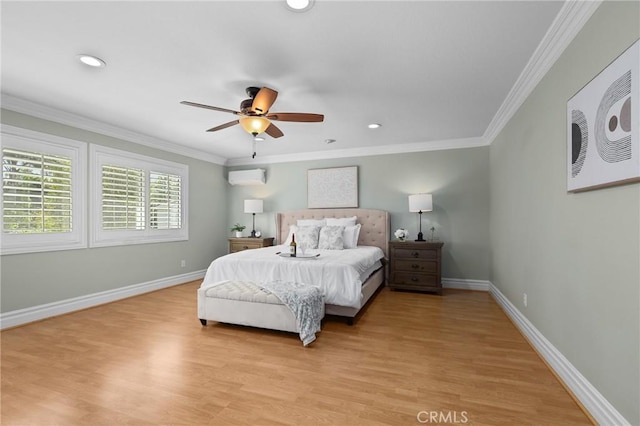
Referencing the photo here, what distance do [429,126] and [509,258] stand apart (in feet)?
6.76

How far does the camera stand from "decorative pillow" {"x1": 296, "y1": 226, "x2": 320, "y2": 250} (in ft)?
16.3

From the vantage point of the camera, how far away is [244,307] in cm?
319

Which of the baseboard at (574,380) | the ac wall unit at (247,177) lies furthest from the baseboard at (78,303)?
the baseboard at (574,380)

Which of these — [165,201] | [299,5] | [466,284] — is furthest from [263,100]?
[466,284]

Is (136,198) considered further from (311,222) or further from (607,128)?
(607,128)

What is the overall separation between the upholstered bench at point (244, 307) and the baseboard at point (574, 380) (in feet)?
6.55

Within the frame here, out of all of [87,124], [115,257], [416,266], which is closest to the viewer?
[87,124]

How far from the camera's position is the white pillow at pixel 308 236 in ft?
16.3

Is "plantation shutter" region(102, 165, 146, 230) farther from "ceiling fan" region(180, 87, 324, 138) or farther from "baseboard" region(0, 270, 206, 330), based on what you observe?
"ceiling fan" region(180, 87, 324, 138)

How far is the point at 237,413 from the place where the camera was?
73.8 inches

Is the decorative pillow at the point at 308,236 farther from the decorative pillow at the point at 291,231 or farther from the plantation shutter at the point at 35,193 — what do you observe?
the plantation shutter at the point at 35,193

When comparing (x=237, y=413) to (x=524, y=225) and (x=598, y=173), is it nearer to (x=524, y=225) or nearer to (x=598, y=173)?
(x=598, y=173)

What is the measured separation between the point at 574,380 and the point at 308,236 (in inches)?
143

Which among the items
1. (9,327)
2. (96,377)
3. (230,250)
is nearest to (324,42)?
(96,377)
